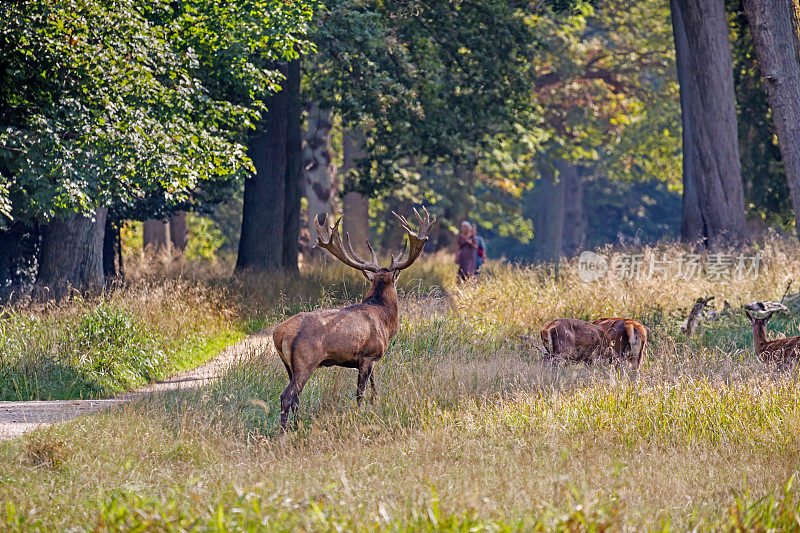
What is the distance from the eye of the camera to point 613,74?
35.3m

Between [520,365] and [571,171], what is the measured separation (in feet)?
129

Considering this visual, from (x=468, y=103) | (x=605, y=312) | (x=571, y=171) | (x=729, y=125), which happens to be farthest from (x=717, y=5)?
(x=571, y=171)

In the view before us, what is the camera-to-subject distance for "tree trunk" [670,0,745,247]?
22.1 metres

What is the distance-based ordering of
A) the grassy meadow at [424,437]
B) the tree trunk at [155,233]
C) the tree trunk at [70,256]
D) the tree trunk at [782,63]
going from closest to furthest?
the grassy meadow at [424,437], the tree trunk at [782,63], the tree trunk at [70,256], the tree trunk at [155,233]

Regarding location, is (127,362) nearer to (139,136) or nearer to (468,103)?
(139,136)

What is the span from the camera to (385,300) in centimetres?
961

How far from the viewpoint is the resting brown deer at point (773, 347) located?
1025 cm

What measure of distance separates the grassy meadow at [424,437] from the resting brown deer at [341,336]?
390 mm

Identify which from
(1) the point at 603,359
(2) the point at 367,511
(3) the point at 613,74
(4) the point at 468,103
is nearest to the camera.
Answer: (2) the point at 367,511

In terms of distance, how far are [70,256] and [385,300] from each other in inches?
334

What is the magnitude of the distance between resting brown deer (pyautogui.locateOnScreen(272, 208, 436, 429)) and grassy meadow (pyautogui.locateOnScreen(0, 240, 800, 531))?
0.39 metres

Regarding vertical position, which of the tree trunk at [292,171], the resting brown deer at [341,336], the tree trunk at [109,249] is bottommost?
the resting brown deer at [341,336]

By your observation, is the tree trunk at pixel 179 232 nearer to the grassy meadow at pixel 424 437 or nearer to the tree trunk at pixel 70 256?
the tree trunk at pixel 70 256

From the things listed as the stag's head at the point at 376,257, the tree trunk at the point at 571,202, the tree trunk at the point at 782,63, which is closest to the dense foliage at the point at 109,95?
the stag's head at the point at 376,257
